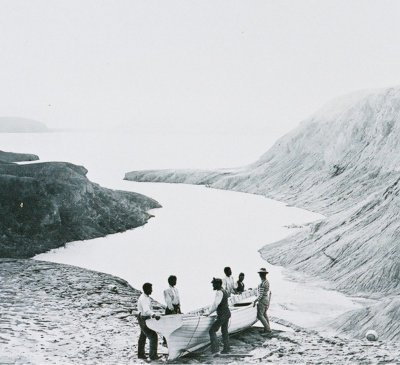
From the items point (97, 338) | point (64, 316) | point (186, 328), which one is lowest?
point (97, 338)

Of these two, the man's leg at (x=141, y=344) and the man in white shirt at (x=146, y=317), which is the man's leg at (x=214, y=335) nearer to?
the man in white shirt at (x=146, y=317)

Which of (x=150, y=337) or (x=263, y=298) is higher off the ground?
(x=263, y=298)

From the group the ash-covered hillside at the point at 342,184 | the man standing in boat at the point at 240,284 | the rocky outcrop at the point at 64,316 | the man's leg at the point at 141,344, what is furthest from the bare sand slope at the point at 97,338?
the ash-covered hillside at the point at 342,184

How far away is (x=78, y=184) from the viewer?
4547 centimetres

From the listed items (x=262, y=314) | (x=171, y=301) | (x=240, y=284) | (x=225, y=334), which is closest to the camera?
(x=171, y=301)

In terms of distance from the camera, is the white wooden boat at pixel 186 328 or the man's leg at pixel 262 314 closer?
the white wooden boat at pixel 186 328

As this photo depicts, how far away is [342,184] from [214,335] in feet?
152

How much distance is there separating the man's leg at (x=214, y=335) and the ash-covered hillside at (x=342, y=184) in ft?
20.5

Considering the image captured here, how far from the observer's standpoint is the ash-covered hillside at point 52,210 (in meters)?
36.0

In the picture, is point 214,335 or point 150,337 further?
point 214,335

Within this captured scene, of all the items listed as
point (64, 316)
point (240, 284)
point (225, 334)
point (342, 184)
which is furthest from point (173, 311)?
point (342, 184)

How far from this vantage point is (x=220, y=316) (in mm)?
14195

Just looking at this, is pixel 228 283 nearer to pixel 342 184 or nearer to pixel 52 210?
pixel 52 210

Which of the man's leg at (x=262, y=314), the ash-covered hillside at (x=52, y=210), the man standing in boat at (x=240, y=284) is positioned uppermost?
the ash-covered hillside at (x=52, y=210)
